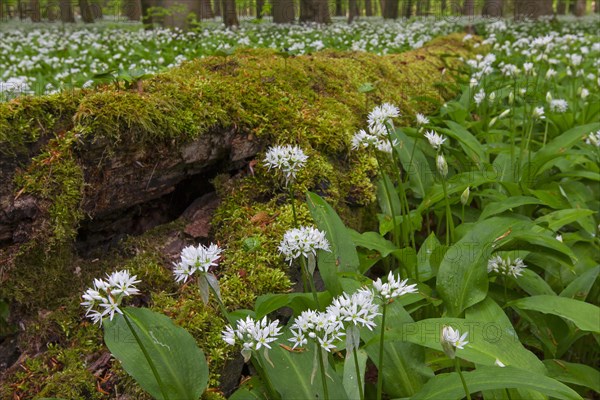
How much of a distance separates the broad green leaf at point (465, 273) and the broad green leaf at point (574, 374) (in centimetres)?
47

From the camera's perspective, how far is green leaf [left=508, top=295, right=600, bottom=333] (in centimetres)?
210

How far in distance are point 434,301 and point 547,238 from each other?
666mm

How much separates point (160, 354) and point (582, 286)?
1977mm

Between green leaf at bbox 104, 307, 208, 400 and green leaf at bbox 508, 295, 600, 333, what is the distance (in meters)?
1.44

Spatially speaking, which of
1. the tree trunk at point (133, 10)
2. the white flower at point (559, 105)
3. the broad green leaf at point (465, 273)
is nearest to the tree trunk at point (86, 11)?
the tree trunk at point (133, 10)

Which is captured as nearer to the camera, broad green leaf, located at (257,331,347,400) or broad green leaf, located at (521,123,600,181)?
broad green leaf, located at (257,331,347,400)

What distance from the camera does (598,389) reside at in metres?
2.16


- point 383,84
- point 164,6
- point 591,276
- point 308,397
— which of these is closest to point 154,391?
point 308,397

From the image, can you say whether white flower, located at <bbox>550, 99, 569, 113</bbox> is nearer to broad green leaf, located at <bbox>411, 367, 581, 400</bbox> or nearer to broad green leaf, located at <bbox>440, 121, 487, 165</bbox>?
broad green leaf, located at <bbox>440, 121, 487, 165</bbox>

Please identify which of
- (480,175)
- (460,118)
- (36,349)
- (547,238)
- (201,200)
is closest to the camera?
(36,349)

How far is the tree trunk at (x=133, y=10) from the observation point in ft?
59.0

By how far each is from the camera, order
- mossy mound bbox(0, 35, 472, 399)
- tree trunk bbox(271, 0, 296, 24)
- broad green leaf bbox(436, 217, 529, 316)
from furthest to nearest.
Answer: tree trunk bbox(271, 0, 296, 24) < broad green leaf bbox(436, 217, 529, 316) < mossy mound bbox(0, 35, 472, 399)

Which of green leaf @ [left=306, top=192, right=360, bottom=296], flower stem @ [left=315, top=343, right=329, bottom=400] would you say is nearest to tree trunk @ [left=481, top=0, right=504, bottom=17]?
green leaf @ [left=306, top=192, right=360, bottom=296]

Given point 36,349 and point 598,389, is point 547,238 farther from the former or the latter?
point 36,349
